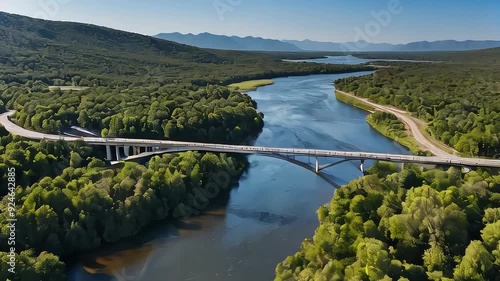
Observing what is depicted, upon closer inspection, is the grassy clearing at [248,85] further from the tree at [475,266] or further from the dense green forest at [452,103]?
the tree at [475,266]

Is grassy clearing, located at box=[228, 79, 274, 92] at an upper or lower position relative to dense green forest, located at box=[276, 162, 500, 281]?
lower

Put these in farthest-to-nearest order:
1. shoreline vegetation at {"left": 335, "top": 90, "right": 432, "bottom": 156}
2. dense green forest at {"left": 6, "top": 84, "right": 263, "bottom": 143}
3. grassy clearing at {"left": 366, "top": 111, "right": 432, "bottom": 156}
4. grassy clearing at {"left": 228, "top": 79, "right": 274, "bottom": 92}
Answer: grassy clearing at {"left": 228, "top": 79, "right": 274, "bottom": 92}, dense green forest at {"left": 6, "top": 84, "right": 263, "bottom": 143}, shoreline vegetation at {"left": 335, "top": 90, "right": 432, "bottom": 156}, grassy clearing at {"left": 366, "top": 111, "right": 432, "bottom": 156}

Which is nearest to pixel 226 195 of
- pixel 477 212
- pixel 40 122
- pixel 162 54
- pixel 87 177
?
pixel 87 177

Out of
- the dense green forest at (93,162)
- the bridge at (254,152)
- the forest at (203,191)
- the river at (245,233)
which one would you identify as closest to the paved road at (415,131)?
the forest at (203,191)

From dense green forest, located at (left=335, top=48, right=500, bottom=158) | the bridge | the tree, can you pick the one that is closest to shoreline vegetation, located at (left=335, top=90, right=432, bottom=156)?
dense green forest, located at (left=335, top=48, right=500, bottom=158)

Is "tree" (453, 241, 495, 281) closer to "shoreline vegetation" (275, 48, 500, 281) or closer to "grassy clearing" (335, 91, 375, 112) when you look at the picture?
"shoreline vegetation" (275, 48, 500, 281)

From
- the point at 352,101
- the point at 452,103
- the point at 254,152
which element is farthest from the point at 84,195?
the point at 352,101
